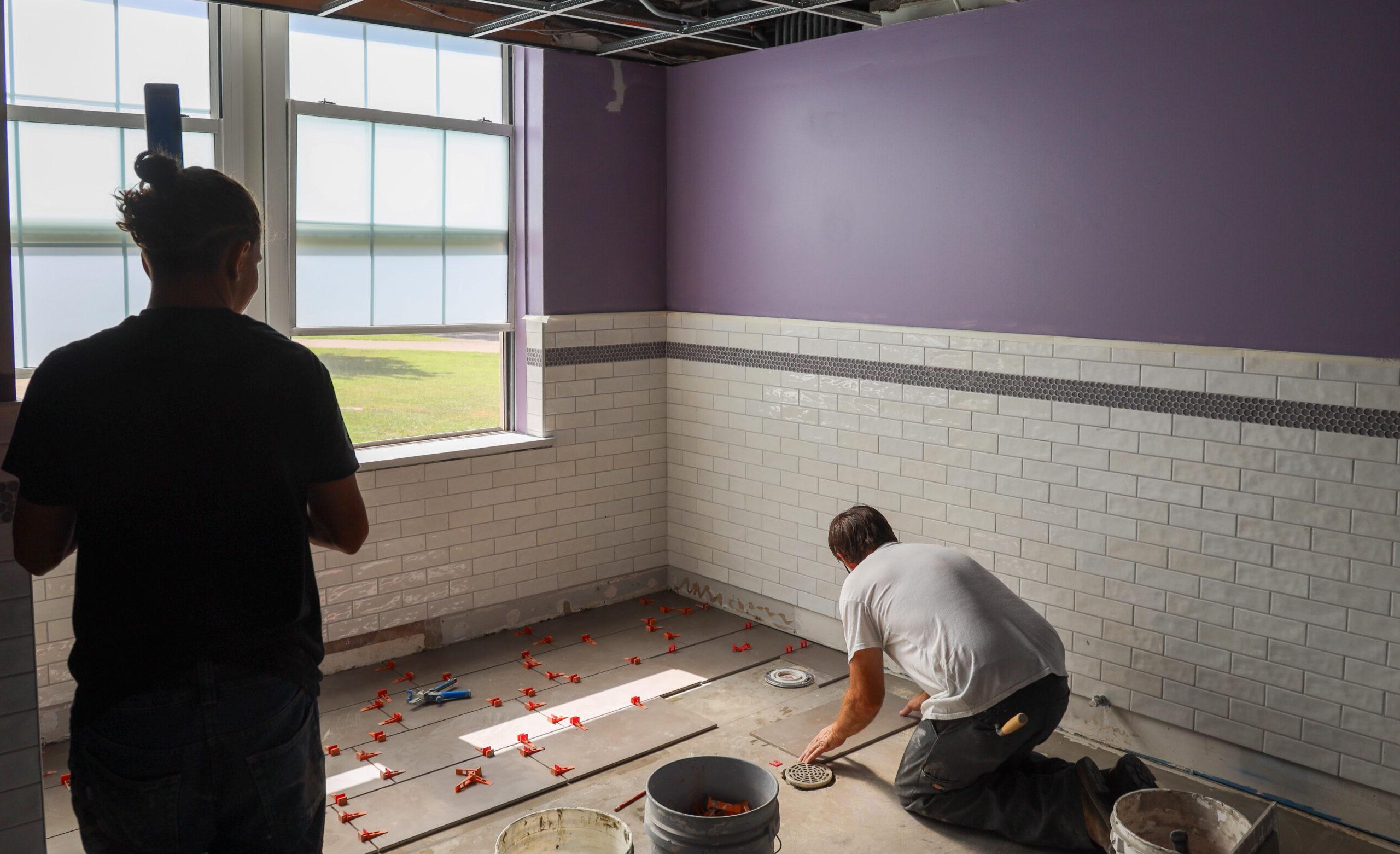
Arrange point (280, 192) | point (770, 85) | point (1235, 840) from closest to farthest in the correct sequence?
point (1235, 840), point (280, 192), point (770, 85)

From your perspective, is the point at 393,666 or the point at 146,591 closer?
the point at 146,591

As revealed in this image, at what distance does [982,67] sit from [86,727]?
4.21 m

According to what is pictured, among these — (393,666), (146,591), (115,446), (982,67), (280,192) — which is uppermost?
(982,67)

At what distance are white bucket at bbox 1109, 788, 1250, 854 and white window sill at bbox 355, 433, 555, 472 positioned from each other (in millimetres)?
3448

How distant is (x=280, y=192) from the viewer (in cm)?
497

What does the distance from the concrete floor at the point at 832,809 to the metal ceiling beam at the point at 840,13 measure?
3181 mm

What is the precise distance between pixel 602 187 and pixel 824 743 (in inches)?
135

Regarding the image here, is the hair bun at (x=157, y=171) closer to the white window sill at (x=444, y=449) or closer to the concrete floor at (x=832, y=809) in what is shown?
the concrete floor at (x=832, y=809)

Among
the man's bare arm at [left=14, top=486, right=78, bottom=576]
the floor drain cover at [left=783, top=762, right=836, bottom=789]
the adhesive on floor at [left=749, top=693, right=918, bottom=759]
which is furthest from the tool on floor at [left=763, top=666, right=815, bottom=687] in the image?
the man's bare arm at [left=14, top=486, right=78, bottom=576]

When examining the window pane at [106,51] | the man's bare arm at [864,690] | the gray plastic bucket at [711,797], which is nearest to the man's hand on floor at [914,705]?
the man's bare arm at [864,690]

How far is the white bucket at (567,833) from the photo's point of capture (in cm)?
309

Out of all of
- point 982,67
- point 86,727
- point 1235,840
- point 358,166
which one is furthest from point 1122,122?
point 86,727

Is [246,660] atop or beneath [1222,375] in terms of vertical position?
beneath

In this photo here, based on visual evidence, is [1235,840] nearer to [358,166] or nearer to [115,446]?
[115,446]
